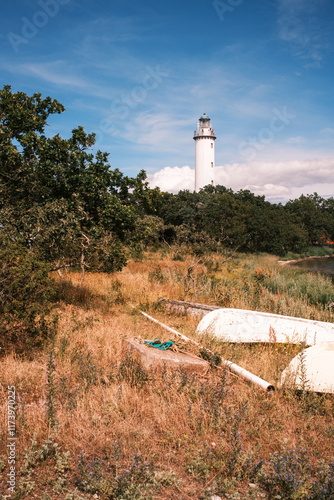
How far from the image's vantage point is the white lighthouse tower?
51.7 m

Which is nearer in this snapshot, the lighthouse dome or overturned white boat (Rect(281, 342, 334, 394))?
overturned white boat (Rect(281, 342, 334, 394))

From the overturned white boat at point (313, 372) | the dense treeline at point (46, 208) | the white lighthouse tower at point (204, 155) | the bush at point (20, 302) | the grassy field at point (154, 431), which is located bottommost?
the grassy field at point (154, 431)

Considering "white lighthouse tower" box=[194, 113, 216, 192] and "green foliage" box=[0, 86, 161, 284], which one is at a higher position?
"white lighthouse tower" box=[194, 113, 216, 192]

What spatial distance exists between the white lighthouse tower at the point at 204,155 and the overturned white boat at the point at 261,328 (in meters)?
45.4

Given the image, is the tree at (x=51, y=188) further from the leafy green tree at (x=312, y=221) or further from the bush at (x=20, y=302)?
the leafy green tree at (x=312, y=221)

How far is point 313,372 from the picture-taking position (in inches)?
176

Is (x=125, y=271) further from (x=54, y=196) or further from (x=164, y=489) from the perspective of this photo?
(x=164, y=489)

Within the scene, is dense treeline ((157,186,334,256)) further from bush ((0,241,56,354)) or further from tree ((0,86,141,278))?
bush ((0,241,56,354))

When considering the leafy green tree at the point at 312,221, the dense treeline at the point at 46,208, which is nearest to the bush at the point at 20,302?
the dense treeline at the point at 46,208

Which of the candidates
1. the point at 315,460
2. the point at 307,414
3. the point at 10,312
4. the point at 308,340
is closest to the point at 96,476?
the point at 315,460

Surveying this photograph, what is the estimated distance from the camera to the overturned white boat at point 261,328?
6.31 metres

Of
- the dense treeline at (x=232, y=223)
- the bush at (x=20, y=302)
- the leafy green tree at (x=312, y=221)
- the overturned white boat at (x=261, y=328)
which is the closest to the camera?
the bush at (x=20, y=302)

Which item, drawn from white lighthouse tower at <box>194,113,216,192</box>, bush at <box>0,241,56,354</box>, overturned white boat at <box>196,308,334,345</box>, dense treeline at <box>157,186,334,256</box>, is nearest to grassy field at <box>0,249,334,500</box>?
bush at <box>0,241,56,354</box>

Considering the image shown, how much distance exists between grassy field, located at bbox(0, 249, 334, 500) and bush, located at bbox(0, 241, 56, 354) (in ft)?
0.99
